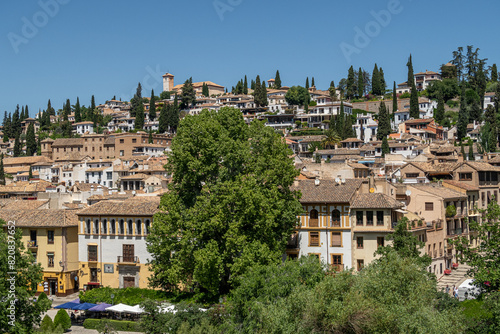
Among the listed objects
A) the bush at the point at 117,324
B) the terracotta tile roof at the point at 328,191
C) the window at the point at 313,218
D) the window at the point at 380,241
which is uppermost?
the terracotta tile roof at the point at 328,191

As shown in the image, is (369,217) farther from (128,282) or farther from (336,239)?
(128,282)

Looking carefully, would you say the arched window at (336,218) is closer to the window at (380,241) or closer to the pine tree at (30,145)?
the window at (380,241)

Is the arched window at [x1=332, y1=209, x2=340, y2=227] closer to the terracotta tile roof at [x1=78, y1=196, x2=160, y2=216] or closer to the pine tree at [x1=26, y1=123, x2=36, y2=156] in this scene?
the terracotta tile roof at [x1=78, y1=196, x2=160, y2=216]

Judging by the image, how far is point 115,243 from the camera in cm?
4822

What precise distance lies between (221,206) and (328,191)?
9.34 metres

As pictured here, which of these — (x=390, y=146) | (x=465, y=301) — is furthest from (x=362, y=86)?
(x=465, y=301)

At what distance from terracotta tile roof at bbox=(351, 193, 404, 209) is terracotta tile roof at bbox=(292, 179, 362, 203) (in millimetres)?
571

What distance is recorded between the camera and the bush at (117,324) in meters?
38.7

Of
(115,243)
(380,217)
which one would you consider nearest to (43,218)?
(115,243)

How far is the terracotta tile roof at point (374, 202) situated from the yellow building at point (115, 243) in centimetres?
1472

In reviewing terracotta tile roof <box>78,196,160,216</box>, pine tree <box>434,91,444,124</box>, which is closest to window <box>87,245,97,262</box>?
terracotta tile roof <box>78,196,160,216</box>

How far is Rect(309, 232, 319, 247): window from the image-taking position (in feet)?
147

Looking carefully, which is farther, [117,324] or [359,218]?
[359,218]

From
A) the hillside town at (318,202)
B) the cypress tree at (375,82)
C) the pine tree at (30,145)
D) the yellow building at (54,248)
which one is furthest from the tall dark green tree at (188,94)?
the yellow building at (54,248)
